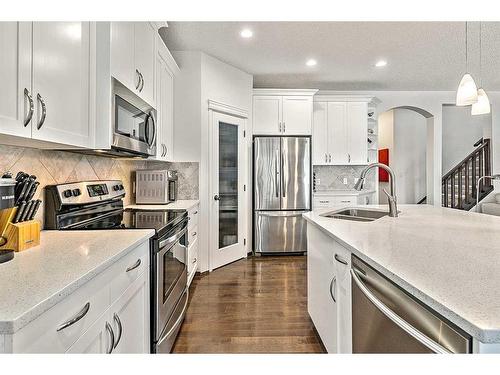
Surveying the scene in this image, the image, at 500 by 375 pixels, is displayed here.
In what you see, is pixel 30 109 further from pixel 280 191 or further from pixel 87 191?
pixel 280 191

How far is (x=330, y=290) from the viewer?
5.83ft

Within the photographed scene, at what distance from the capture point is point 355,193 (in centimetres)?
512

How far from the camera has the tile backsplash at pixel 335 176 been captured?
562 centimetres

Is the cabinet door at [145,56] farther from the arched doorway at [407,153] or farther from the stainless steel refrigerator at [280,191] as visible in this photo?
the arched doorway at [407,153]

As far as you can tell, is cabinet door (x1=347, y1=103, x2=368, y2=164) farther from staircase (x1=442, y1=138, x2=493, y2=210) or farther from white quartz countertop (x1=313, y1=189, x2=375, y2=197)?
staircase (x1=442, y1=138, x2=493, y2=210)

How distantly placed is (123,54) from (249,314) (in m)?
2.10

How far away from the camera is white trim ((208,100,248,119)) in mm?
3963

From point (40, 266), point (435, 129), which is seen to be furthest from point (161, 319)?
point (435, 129)

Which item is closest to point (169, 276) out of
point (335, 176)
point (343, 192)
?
point (343, 192)

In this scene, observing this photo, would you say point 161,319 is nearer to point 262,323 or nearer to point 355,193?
point 262,323

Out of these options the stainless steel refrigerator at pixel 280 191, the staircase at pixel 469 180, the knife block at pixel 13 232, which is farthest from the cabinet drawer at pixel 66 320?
the staircase at pixel 469 180

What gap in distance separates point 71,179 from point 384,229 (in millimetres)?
1888

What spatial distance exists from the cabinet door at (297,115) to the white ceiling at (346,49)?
37 centimetres

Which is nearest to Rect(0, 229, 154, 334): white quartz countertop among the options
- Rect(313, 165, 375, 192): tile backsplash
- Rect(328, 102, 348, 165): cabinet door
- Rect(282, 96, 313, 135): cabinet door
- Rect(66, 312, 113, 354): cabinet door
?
Rect(66, 312, 113, 354): cabinet door
